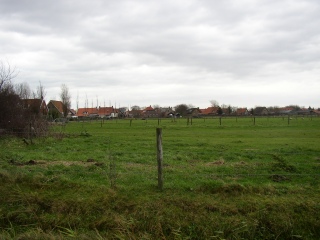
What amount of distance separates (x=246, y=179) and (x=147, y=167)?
133 inches

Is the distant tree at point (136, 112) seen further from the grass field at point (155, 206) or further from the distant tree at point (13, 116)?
the grass field at point (155, 206)

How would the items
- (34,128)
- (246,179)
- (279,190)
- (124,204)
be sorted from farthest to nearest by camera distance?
(34,128), (246,179), (279,190), (124,204)

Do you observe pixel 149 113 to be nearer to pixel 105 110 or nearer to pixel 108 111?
pixel 108 111

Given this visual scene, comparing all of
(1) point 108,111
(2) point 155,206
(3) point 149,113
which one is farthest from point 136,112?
(2) point 155,206

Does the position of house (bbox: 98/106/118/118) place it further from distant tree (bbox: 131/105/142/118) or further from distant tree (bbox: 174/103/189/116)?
distant tree (bbox: 174/103/189/116)

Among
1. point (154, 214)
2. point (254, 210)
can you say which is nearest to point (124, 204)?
point (154, 214)

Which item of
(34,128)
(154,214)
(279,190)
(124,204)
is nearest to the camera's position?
(154,214)

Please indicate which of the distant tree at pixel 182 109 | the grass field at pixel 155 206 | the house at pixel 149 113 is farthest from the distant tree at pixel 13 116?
the distant tree at pixel 182 109

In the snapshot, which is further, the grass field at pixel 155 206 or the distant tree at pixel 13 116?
the distant tree at pixel 13 116

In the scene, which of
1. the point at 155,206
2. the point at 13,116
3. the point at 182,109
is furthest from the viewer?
the point at 182,109

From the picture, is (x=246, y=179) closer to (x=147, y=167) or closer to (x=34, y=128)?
(x=147, y=167)

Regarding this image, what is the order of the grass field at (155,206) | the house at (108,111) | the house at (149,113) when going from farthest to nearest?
the house at (108,111) < the house at (149,113) < the grass field at (155,206)

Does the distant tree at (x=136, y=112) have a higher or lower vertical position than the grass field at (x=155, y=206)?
higher

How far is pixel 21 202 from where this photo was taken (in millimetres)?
6070
